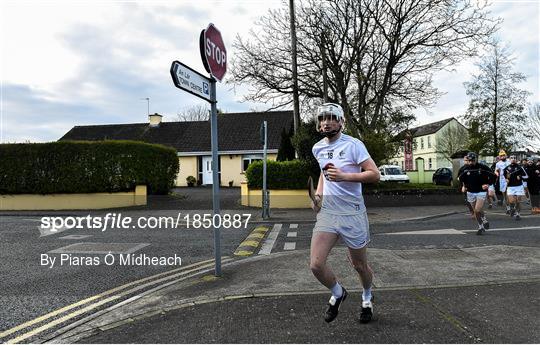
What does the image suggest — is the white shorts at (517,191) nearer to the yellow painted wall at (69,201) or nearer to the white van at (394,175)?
the yellow painted wall at (69,201)

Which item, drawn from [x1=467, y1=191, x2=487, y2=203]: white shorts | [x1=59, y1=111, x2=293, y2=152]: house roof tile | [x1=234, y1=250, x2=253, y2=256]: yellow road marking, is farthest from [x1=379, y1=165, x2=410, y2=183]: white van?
[x1=234, y1=250, x2=253, y2=256]: yellow road marking

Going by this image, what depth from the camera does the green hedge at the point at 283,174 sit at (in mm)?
16297

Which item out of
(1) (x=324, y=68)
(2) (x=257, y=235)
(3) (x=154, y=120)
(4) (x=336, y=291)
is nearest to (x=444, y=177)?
(1) (x=324, y=68)

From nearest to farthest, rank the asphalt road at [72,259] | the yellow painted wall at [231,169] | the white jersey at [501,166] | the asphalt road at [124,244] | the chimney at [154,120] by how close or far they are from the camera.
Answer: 1. the asphalt road at [72,259]
2. the asphalt road at [124,244]
3. the white jersey at [501,166]
4. the yellow painted wall at [231,169]
5. the chimney at [154,120]

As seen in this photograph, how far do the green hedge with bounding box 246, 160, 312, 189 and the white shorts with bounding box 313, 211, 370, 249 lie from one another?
12.7 metres

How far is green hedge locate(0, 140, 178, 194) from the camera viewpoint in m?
16.8

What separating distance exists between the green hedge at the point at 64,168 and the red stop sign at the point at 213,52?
12860mm

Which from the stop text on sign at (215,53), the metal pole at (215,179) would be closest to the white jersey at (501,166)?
the stop text on sign at (215,53)

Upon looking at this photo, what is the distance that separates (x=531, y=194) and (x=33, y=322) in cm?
1450

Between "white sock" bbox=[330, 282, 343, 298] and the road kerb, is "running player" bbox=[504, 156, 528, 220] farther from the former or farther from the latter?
"white sock" bbox=[330, 282, 343, 298]

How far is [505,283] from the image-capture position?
188 inches

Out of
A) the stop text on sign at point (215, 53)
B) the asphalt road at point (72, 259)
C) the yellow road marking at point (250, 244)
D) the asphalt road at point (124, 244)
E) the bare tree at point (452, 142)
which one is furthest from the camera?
the bare tree at point (452, 142)

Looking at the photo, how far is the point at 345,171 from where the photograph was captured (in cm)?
346

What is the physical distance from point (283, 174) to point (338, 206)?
1287 centimetres
